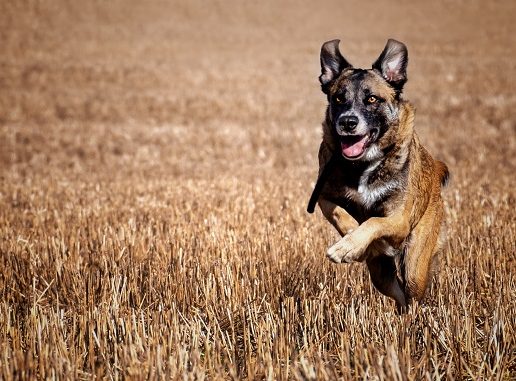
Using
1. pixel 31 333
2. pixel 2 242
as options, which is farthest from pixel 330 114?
pixel 2 242

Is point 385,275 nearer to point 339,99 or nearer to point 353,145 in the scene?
point 353,145

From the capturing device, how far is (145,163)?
515 inches

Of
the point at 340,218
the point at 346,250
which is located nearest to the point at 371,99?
the point at 340,218

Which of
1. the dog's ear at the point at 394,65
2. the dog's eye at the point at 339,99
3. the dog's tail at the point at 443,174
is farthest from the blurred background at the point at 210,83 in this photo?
the dog's eye at the point at 339,99

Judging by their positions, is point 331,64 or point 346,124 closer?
point 346,124

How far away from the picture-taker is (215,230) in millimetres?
5660

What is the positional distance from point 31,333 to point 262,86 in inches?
800

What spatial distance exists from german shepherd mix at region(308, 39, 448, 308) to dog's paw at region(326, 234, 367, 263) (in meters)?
0.30

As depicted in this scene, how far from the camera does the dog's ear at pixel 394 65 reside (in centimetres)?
445

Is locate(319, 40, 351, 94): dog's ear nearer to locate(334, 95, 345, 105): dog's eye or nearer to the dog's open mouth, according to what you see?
locate(334, 95, 345, 105): dog's eye

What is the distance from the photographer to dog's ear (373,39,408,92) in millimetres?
4453

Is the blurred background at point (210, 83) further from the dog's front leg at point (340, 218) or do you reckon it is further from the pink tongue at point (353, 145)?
the pink tongue at point (353, 145)

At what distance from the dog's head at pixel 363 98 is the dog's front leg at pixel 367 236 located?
1.57ft

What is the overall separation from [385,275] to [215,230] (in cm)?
192
